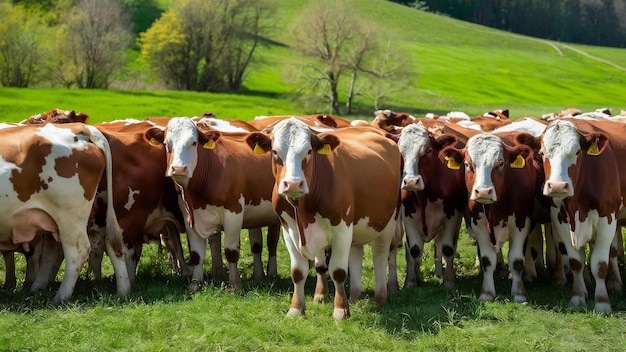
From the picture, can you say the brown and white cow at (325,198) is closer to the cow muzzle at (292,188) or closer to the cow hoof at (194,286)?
the cow muzzle at (292,188)

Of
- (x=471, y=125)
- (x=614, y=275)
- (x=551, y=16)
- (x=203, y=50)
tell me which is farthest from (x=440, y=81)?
(x=551, y=16)

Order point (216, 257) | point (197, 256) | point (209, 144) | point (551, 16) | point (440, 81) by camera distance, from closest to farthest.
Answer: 1. point (209, 144)
2. point (197, 256)
3. point (216, 257)
4. point (440, 81)
5. point (551, 16)

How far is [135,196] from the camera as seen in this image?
35.7 feet

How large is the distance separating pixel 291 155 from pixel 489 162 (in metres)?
2.97

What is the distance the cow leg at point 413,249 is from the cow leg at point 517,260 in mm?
1512

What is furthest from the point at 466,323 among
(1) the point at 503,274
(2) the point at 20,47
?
(2) the point at 20,47

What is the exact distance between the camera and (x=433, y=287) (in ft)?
36.0

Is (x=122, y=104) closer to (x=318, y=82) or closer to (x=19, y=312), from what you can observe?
(x=318, y=82)

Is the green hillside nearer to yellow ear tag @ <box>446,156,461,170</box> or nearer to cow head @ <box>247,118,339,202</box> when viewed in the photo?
yellow ear tag @ <box>446,156,461,170</box>

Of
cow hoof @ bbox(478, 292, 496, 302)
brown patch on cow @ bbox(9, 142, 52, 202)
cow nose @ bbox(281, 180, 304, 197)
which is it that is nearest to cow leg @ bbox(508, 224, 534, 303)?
cow hoof @ bbox(478, 292, 496, 302)

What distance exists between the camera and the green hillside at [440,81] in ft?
160

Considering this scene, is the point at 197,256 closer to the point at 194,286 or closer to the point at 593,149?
the point at 194,286

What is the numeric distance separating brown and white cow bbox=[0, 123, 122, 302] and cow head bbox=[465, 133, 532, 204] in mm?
5108

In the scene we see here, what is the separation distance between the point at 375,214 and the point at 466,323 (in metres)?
1.83
